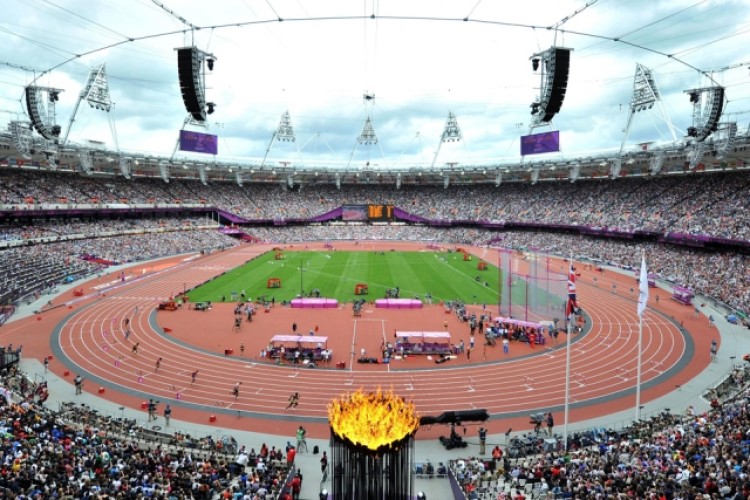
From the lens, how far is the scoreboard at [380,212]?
10550 centimetres

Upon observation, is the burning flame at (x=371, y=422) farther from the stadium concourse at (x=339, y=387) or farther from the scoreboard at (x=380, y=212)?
the scoreboard at (x=380, y=212)

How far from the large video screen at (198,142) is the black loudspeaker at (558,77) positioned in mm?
67871

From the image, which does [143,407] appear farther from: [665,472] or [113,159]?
[113,159]

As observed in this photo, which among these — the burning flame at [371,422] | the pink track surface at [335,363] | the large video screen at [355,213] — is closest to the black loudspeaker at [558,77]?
the burning flame at [371,422]

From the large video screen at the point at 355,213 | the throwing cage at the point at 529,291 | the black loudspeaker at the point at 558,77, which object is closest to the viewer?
the black loudspeaker at the point at 558,77

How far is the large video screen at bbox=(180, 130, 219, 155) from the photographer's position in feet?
241

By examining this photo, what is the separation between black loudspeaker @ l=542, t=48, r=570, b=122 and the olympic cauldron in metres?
10.0

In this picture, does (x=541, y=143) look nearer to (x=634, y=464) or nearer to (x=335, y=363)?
(x=335, y=363)

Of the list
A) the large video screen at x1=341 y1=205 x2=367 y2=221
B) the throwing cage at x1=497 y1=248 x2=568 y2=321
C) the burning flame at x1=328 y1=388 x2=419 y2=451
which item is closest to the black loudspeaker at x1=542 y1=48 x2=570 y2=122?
the burning flame at x1=328 y1=388 x2=419 y2=451

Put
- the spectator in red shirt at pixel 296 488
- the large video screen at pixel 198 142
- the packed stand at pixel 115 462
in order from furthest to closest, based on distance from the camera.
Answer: the large video screen at pixel 198 142
the spectator in red shirt at pixel 296 488
the packed stand at pixel 115 462

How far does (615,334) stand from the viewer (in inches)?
1287

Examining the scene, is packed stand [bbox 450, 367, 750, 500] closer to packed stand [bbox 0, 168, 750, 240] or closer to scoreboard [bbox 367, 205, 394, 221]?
packed stand [bbox 0, 168, 750, 240]

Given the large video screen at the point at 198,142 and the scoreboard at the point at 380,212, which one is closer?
the large video screen at the point at 198,142

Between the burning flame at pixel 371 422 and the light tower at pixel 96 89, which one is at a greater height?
the light tower at pixel 96 89
